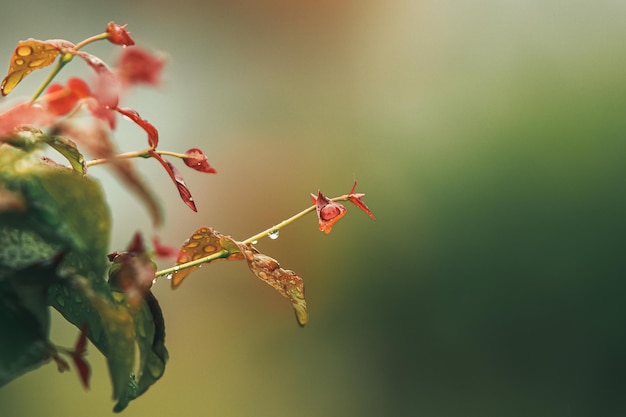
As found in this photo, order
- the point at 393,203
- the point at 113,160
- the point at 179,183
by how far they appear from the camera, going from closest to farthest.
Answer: the point at 113,160 < the point at 179,183 < the point at 393,203

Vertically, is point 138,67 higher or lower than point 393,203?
higher

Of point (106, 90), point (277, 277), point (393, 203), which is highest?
point (106, 90)

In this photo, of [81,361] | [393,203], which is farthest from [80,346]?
[393,203]

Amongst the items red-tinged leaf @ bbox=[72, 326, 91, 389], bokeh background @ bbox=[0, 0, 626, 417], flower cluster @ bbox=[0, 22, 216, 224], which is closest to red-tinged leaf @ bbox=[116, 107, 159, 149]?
flower cluster @ bbox=[0, 22, 216, 224]

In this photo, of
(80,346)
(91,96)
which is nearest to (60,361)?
(80,346)

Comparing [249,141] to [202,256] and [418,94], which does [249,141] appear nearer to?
[418,94]

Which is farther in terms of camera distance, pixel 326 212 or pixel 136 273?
pixel 326 212

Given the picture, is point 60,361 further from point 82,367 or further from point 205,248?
point 205,248

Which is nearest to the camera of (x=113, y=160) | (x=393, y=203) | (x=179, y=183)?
(x=113, y=160)

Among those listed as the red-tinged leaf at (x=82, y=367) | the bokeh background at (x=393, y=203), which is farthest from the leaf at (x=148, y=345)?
the bokeh background at (x=393, y=203)

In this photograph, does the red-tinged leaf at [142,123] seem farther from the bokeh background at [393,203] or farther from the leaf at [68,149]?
the bokeh background at [393,203]
